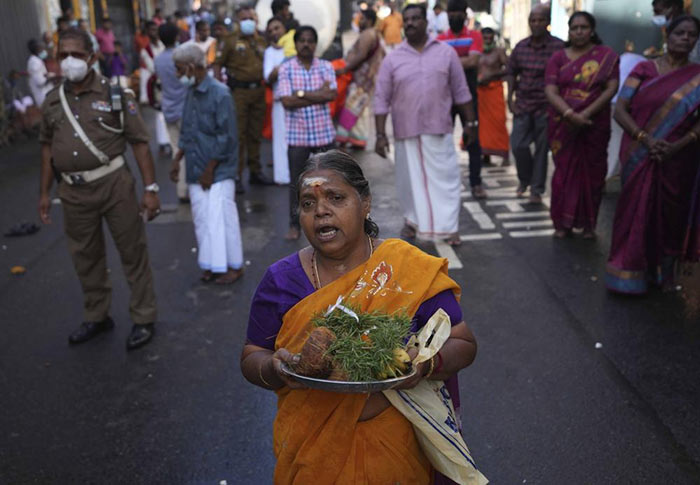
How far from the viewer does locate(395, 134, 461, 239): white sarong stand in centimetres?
650

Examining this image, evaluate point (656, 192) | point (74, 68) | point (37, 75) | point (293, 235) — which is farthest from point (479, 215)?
point (37, 75)

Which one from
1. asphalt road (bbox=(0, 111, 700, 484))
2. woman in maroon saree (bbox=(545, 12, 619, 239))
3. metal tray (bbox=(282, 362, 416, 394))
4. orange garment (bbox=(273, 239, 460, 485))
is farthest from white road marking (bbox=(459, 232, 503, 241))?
metal tray (bbox=(282, 362, 416, 394))

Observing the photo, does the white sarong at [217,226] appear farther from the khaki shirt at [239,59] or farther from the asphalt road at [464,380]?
the khaki shirt at [239,59]

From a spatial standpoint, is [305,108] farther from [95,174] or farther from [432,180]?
[95,174]

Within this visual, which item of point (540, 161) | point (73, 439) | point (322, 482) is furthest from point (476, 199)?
point (322, 482)

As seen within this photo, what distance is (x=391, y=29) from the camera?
1585 centimetres

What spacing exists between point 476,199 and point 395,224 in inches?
51.1

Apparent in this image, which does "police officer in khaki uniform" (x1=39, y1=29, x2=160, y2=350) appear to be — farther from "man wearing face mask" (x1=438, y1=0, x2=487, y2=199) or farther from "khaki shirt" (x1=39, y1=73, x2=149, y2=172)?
"man wearing face mask" (x1=438, y1=0, x2=487, y2=199)

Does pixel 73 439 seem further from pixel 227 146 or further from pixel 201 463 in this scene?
pixel 227 146

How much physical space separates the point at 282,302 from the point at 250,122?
7267mm

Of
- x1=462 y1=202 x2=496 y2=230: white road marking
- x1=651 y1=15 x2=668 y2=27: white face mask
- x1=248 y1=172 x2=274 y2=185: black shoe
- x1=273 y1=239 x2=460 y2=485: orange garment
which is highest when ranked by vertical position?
x1=651 y1=15 x2=668 y2=27: white face mask

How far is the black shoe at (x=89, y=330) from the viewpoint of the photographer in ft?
16.1

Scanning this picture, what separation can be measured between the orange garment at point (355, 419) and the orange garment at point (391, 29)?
14253 millimetres

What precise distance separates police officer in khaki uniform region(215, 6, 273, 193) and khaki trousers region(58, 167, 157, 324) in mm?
4156
